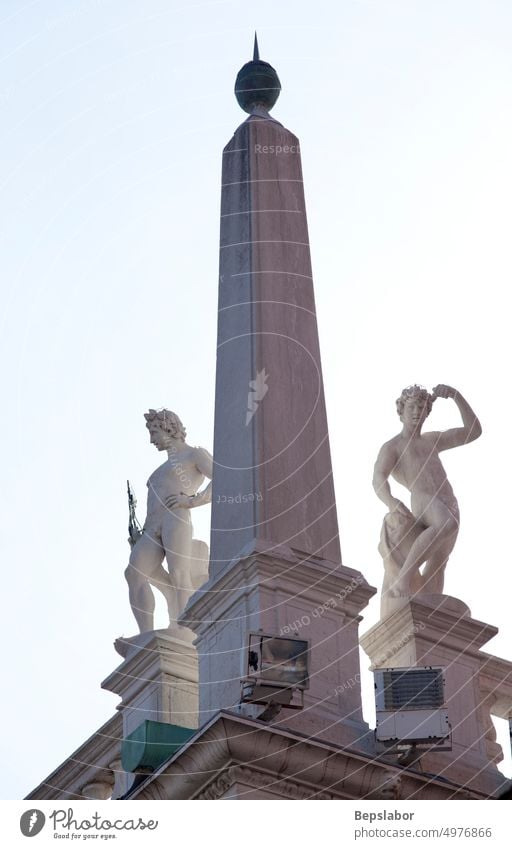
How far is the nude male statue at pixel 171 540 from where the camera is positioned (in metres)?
24.5

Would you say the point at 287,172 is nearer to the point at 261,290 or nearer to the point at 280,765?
the point at 261,290

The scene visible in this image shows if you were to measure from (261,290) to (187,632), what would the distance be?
429 cm

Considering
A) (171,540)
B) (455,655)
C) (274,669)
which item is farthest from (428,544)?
(274,669)

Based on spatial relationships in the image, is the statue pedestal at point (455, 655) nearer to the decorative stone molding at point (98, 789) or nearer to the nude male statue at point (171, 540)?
the nude male statue at point (171, 540)

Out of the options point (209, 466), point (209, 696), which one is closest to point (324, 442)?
point (209, 466)

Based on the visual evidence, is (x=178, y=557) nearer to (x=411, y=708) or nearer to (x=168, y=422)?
(x=168, y=422)

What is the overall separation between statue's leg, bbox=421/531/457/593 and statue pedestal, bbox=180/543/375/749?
57.9 inches

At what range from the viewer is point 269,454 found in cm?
2328

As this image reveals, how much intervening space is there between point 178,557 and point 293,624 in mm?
3446

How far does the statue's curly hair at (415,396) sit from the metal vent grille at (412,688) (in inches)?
173

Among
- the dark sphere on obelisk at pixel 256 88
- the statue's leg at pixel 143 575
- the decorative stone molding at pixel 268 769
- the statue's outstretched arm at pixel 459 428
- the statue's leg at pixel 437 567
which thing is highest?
the dark sphere on obelisk at pixel 256 88

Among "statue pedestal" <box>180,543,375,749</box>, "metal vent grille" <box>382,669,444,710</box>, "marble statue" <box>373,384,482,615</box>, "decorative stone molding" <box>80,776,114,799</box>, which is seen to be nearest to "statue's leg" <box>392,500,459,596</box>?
"marble statue" <box>373,384,482,615</box>

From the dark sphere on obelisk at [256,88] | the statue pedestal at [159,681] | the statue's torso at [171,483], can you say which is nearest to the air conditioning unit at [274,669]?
the statue pedestal at [159,681]

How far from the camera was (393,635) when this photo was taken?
22.8m
